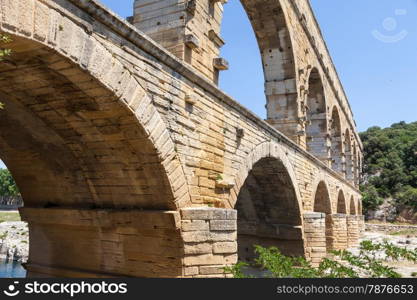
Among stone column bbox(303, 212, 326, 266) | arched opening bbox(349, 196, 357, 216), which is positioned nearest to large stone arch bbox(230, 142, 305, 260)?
stone column bbox(303, 212, 326, 266)

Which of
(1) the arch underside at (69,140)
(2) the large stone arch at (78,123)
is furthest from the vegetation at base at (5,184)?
(2) the large stone arch at (78,123)

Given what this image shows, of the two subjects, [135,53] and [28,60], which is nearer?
[28,60]

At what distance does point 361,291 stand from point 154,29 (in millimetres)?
5530

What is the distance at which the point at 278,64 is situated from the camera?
550 inches

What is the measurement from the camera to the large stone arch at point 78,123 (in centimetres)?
354

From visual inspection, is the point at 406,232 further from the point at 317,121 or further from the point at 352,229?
the point at 317,121

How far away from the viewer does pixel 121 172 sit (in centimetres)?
533

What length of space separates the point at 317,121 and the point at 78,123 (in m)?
16.3

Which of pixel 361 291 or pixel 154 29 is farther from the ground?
pixel 154 29

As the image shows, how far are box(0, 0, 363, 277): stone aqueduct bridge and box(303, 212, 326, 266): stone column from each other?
4085 mm

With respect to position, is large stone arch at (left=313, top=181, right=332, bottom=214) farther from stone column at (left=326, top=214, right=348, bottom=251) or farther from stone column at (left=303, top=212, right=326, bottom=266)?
stone column at (left=303, top=212, right=326, bottom=266)

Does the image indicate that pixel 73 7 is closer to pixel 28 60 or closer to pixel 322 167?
pixel 28 60

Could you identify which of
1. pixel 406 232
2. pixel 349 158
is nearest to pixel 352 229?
pixel 349 158

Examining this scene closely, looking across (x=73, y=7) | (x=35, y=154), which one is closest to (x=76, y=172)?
(x=35, y=154)
